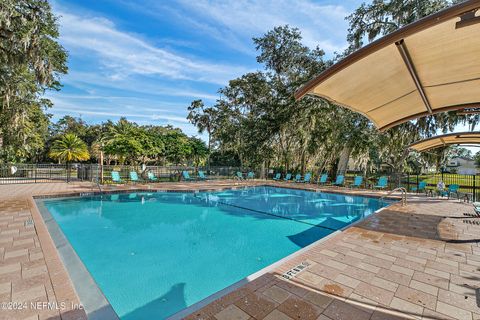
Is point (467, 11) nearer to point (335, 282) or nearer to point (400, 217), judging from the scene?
point (335, 282)

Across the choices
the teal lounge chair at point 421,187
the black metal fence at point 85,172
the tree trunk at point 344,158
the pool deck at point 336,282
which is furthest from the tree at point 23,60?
the teal lounge chair at point 421,187

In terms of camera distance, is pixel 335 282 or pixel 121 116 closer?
pixel 335 282

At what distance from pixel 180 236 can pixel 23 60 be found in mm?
9826

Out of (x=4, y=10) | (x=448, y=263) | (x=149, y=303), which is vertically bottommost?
(x=149, y=303)

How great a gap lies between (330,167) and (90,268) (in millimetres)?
17123

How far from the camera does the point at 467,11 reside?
2.09m

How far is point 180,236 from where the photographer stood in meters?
5.67

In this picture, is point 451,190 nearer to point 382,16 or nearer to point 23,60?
point 382,16

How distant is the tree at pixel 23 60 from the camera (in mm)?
8661

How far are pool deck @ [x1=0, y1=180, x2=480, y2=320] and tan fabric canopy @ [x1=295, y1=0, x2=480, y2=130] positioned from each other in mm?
2592

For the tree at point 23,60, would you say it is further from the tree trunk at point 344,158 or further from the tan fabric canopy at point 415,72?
the tree trunk at point 344,158

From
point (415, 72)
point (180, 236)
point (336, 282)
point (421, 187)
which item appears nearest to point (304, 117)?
point (421, 187)

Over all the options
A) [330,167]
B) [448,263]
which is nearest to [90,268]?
[448,263]

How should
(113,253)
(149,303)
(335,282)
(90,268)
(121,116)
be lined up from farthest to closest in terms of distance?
(121,116) < (113,253) < (90,268) < (149,303) < (335,282)
